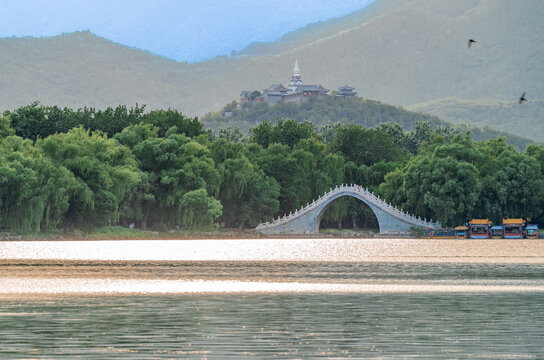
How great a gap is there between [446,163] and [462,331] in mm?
70881

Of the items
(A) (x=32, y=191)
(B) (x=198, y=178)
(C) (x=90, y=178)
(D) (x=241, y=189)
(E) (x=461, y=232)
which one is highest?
(B) (x=198, y=178)

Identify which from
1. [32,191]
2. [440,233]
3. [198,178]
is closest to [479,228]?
[440,233]

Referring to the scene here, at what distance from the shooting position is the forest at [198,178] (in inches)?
2842

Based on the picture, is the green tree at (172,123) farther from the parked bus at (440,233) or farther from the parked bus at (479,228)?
the parked bus at (479,228)

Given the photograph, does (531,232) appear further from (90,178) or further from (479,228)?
(90,178)

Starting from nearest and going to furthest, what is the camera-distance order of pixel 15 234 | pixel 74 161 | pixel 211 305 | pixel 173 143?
pixel 211 305
pixel 15 234
pixel 74 161
pixel 173 143

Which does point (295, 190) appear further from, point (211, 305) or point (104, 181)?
point (211, 305)

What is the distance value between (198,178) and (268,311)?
6076 centimetres

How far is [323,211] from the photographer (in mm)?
101500

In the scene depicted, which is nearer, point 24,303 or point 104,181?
point 24,303

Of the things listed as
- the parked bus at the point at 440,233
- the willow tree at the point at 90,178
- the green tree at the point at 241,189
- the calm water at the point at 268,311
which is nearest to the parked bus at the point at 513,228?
the parked bus at the point at 440,233

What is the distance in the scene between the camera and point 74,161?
2960 inches

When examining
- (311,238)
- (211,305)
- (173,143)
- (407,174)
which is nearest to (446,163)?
(407,174)

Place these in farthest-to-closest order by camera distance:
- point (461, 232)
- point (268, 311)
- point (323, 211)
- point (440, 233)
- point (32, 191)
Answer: point (323, 211), point (461, 232), point (440, 233), point (32, 191), point (268, 311)
